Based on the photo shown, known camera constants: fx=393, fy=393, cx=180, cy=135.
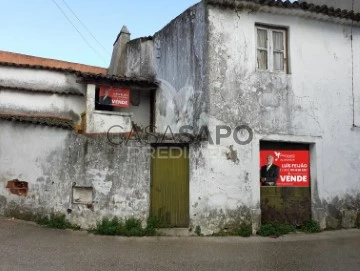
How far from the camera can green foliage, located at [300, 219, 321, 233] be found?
10.1 meters

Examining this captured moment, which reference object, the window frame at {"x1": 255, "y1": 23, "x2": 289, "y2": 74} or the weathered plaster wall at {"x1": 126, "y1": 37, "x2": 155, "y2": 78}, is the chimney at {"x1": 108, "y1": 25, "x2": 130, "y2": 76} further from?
the window frame at {"x1": 255, "y1": 23, "x2": 289, "y2": 74}

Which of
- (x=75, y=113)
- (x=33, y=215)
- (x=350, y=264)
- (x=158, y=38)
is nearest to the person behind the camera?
(x=350, y=264)

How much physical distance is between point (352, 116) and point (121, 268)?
7983mm

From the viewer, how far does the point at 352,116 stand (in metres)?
11.1

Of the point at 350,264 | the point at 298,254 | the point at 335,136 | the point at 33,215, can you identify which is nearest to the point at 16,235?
the point at 33,215

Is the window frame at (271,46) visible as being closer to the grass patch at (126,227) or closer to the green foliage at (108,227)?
the grass patch at (126,227)

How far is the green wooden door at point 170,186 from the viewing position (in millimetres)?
9492

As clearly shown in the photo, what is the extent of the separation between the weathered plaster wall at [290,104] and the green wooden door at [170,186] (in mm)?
460

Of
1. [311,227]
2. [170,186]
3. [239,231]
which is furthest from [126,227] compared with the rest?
[311,227]

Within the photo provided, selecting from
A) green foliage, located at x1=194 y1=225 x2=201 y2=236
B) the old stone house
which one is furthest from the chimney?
green foliage, located at x1=194 y1=225 x2=201 y2=236

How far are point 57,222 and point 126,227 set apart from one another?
1.75 metres

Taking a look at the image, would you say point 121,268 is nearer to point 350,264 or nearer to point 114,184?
point 114,184

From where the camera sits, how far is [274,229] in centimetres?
974

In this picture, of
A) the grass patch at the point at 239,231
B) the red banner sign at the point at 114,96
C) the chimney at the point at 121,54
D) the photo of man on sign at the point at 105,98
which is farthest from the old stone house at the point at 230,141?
the chimney at the point at 121,54
